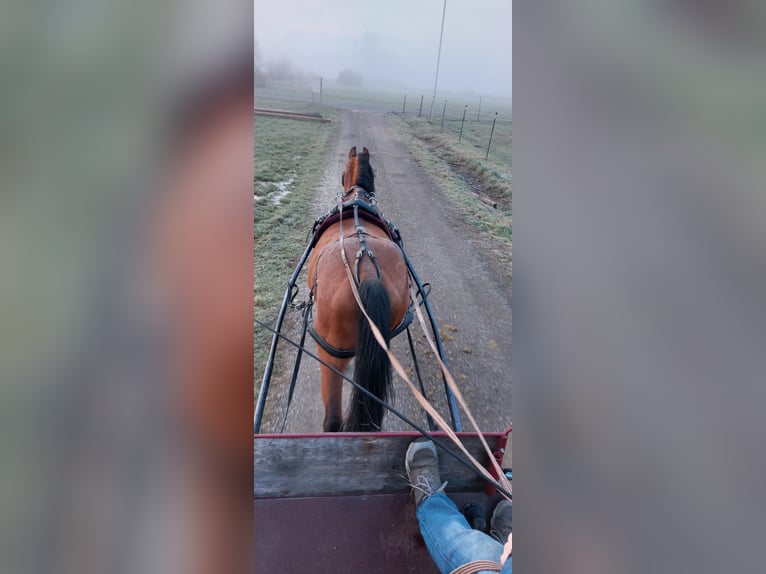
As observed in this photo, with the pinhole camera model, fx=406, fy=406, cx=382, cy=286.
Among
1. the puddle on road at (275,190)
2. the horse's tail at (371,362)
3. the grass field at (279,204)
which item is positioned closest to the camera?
the horse's tail at (371,362)

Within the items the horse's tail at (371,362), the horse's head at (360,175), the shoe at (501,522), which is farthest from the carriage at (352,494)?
the horse's head at (360,175)

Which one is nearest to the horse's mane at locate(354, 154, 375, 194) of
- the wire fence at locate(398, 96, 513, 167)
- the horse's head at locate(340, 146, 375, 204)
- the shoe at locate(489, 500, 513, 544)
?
the horse's head at locate(340, 146, 375, 204)

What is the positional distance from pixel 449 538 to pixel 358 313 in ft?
3.43

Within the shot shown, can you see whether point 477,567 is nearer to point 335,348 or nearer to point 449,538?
point 449,538

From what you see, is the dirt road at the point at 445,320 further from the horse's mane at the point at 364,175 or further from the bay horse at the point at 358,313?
the horse's mane at the point at 364,175

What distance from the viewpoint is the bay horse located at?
6.48ft

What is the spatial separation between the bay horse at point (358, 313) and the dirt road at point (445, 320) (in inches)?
15.6

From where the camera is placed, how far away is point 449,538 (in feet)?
4.20

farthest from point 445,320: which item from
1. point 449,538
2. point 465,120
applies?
A: point 465,120

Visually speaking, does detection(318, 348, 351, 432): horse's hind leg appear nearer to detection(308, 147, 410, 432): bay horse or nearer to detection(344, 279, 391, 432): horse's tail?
detection(308, 147, 410, 432): bay horse

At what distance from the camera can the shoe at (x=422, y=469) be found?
1.42 meters
